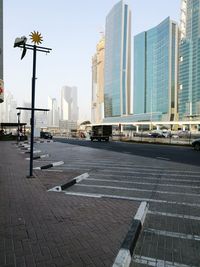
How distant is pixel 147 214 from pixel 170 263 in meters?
2.21

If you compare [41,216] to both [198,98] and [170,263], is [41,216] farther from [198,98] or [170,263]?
[198,98]

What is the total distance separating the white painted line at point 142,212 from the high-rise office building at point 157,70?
6243 inches

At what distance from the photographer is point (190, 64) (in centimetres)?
15275

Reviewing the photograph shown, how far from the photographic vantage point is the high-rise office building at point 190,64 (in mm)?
148625

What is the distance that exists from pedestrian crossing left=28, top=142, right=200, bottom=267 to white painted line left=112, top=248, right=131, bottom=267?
0.32 feet

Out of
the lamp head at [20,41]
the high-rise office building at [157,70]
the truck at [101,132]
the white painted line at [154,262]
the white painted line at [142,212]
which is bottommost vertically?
the white painted line at [154,262]

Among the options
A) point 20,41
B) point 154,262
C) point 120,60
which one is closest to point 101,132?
point 20,41

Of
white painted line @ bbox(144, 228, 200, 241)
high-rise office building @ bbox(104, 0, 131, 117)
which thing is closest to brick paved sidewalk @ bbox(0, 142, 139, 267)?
white painted line @ bbox(144, 228, 200, 241)

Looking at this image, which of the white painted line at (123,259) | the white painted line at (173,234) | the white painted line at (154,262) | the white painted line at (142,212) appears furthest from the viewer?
the white painted line at (142,212)

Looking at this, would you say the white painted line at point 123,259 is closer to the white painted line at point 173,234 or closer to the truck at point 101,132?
the white painted line at point 173,234

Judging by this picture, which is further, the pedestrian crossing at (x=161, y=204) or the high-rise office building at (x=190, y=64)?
the high-rise office building at (x=190, y=64)

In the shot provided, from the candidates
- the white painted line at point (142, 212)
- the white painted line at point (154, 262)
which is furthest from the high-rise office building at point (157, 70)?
the white painted line at point (154, 262)

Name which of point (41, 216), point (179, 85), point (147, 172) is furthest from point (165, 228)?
point (179, 85)

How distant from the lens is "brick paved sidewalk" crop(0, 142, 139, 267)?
157 inches
